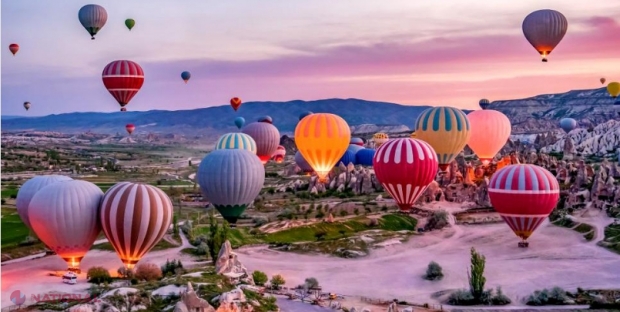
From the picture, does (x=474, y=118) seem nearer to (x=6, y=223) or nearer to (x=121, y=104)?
(x=121, y=104)

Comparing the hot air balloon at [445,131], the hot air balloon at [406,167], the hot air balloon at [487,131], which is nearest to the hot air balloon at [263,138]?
the hot air balloon at [487,131]

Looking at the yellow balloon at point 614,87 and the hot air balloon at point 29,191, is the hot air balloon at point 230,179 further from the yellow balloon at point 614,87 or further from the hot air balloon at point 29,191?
the yellow balloon at point 614,87

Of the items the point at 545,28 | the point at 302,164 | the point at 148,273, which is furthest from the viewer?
the point at 302,164

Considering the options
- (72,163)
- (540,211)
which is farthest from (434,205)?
(72,163)

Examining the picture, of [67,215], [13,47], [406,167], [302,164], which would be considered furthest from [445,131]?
[13,47]

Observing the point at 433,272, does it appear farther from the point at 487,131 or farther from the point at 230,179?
the point at 487,131

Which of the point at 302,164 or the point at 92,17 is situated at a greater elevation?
the point at 92,17

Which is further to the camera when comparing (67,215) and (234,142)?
(234,142)
